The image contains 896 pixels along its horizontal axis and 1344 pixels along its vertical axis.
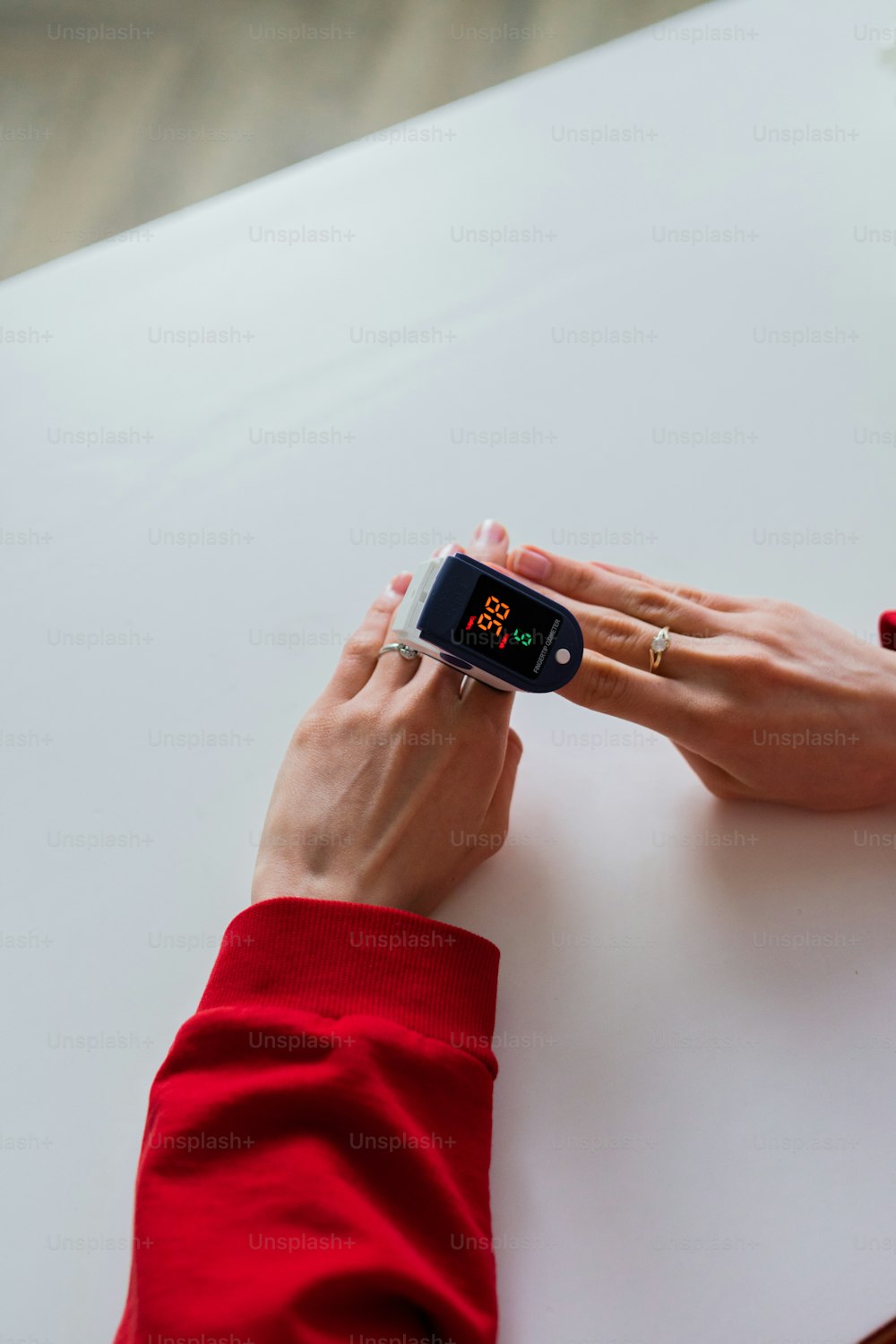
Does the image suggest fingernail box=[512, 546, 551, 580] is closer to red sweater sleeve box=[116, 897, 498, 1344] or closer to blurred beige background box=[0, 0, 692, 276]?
red sweater sleeve box=[116, 897, 498, 1344]

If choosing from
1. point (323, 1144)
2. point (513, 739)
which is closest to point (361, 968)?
point (323, 1144)

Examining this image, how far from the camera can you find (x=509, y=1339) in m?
0.70

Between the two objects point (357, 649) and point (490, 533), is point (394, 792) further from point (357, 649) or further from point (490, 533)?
point (490, 533)

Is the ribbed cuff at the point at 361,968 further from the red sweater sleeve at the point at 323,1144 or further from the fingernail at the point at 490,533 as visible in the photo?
the fingernail at the point at 490,533

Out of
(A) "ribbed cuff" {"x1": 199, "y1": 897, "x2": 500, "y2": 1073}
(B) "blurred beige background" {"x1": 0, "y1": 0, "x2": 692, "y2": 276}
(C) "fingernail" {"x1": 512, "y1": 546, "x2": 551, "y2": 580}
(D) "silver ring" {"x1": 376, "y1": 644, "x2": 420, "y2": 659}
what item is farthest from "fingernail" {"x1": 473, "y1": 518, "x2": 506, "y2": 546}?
(B) "blurred beige background" {"x1": 0, "y1": 0, "x2": 692, "y2": 276}

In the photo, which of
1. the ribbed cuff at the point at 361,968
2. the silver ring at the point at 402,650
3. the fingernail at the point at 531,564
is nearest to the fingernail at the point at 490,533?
the fingernail at the point at 531,564

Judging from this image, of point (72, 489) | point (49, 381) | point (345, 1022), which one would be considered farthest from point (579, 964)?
point (49, 381)

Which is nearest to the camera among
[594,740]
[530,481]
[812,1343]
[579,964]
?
[812,1343]

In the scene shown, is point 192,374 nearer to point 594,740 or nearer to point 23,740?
point 23,740

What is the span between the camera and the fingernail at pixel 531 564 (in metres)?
0.98

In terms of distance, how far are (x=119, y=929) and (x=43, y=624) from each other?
0.35 metres

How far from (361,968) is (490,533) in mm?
448

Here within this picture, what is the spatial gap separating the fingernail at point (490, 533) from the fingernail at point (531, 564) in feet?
0.13

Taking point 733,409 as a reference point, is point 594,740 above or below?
below
